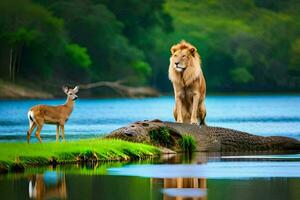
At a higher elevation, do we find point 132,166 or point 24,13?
point 24,13

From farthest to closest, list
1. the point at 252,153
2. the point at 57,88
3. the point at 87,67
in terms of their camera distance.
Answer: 1. the point at 87,67
2. the point at 57,88
3. the point at 252,153

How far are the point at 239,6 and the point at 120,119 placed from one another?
77.4 metres

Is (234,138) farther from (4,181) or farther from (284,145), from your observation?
(4,181)

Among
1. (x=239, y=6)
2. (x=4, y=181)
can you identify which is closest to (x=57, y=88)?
(x=239, y=6)

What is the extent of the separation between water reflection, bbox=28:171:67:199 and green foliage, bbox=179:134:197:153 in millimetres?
5577

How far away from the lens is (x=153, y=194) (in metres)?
18.8

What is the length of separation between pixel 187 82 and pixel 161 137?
2084mm

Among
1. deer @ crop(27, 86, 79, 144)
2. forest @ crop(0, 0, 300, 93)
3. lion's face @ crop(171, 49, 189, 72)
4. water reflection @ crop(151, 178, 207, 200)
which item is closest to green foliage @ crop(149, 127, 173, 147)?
deer @ crop(27, 86, 79, 144)

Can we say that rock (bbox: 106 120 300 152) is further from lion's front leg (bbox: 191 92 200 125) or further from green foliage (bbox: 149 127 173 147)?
lion's front leg (bbox: 191 92 200 125)

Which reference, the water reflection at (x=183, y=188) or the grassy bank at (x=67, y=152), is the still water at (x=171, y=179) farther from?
the grassy bank at (x=67, y=152)

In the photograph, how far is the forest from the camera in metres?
90.6


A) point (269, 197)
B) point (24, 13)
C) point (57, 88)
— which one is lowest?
point (269, 197)

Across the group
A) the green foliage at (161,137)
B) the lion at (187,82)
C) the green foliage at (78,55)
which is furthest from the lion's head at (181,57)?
the green foliage at (78,55)

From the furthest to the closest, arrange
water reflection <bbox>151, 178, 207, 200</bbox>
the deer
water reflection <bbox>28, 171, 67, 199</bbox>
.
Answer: the deer
water reflection <bbox>28, 171, 67, 199</bbox>
water reflection <bbox>151, 178, 207, 200</bbox>
